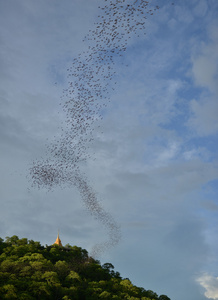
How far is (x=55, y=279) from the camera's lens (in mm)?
48656

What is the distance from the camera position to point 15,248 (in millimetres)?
63375

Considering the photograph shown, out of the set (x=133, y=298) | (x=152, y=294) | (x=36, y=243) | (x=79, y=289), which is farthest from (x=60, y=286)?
(x=36, y=243)

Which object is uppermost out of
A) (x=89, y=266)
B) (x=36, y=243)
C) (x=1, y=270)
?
(x=36, y=243)

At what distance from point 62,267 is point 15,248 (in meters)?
13.4

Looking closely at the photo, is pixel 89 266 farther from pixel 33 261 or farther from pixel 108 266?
pixel 33 261

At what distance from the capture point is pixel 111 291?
50.5m

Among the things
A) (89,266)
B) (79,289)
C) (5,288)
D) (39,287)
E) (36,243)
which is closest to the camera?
(5,288)

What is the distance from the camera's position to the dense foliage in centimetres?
4494

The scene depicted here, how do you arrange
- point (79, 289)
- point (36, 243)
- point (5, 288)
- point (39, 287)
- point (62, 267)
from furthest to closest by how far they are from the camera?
1. point (36, 243)
2. point (62, 267)
3. point (79, 289)
4. point (39, 287)
5. point (5, 288)

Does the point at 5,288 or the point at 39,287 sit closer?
the point at 5,288

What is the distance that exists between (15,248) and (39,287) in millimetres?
20219

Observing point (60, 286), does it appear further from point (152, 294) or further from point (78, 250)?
point (78, 250)

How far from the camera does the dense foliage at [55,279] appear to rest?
44.9 meters

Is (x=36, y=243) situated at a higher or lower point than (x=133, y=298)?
higher
